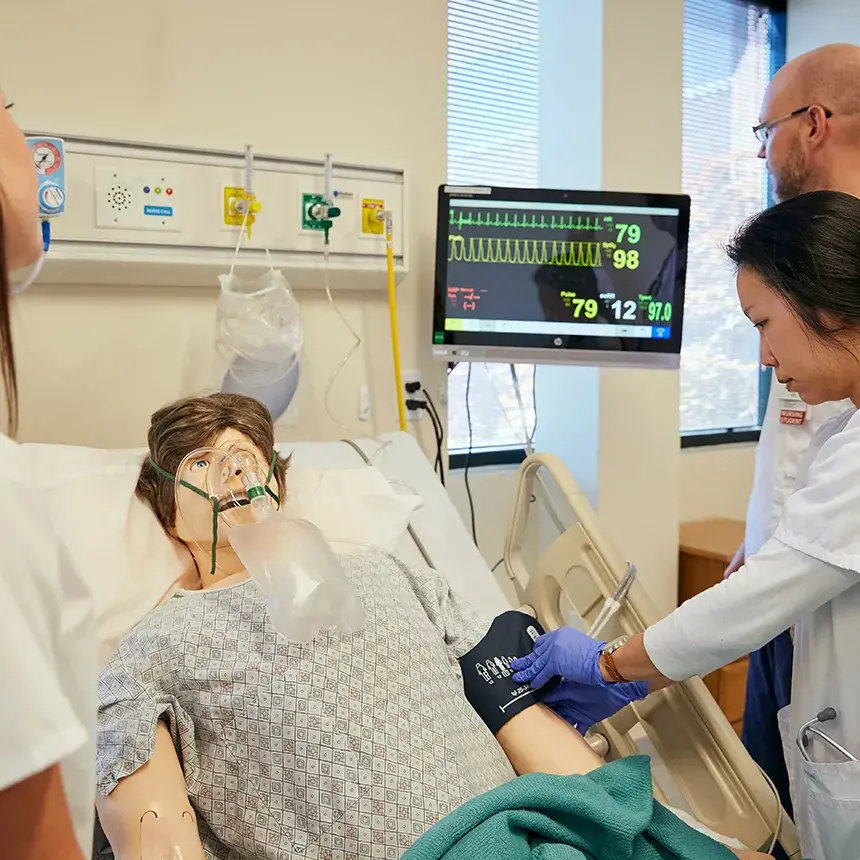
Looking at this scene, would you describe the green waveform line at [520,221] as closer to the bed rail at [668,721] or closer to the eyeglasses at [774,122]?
the eyeglasses at [774,122]

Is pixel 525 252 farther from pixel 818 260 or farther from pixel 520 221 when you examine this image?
pixel 818 260

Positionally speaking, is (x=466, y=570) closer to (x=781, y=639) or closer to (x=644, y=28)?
(x=781, y=639)

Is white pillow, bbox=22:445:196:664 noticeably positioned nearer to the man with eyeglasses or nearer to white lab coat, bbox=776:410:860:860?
white lab coat, bbox=776:410:860:860

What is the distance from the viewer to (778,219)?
1.38m

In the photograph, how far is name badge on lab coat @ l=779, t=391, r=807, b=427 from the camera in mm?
1925

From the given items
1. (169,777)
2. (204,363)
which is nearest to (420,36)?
(204,363)

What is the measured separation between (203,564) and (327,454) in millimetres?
460

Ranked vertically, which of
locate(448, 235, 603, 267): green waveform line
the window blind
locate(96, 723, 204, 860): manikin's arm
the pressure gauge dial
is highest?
the window blind

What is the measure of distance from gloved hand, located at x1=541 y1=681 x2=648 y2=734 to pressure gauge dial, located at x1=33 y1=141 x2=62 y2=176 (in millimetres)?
1362

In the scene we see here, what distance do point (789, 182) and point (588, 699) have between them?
4.06 ft

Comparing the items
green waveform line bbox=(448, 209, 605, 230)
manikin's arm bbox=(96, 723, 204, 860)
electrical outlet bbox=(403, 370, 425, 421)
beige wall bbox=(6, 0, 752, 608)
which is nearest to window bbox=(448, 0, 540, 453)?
beige wall bbox=(6, 0, 752, 608)

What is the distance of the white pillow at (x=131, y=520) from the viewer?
146cm

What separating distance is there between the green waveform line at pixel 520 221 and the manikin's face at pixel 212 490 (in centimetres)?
94

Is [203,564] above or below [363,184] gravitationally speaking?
below
